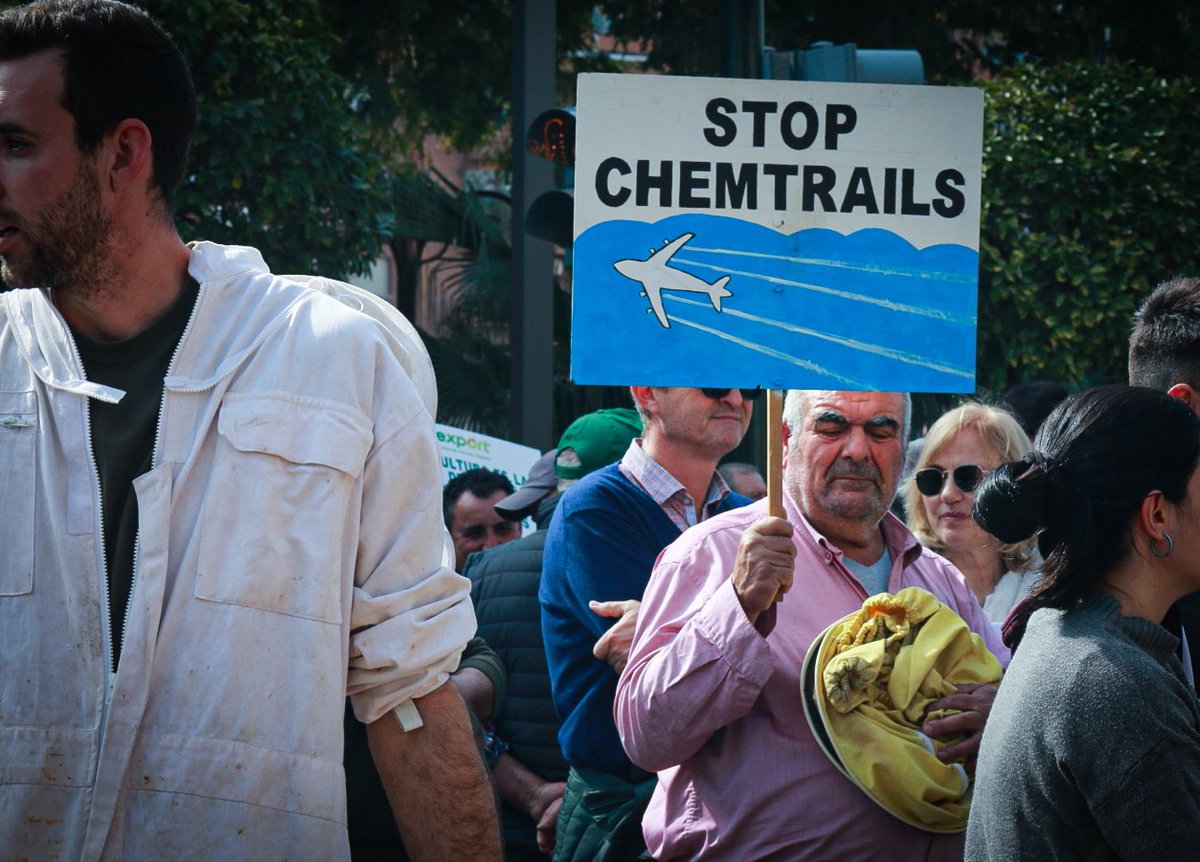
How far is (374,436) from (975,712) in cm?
154

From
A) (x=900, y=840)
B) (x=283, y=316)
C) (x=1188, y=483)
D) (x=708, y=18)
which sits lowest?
(x=900, y=840)

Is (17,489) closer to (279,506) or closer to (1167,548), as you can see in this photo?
(279,506)

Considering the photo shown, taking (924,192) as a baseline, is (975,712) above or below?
below

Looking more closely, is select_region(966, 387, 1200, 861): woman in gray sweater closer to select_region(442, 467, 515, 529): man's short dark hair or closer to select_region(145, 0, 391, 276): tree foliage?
select_region(442, 467, 515, 529): man's short dark hair

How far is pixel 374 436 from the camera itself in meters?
2.55

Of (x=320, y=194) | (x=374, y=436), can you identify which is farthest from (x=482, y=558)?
(x=320, y=194)

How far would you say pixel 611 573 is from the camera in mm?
4125

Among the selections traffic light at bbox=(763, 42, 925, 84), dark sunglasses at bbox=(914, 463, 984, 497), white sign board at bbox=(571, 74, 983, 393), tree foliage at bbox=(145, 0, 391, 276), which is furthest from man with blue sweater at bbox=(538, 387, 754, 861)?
tree foliage at bbox=(145, 0, 391, 276)

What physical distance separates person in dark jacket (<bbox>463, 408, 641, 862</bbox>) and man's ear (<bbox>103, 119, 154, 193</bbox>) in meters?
2.52

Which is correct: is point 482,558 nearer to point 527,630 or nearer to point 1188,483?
point 527,630

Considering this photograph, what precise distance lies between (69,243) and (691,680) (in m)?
1.58

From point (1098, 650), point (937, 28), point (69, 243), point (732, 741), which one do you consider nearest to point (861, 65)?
point (732, 741)

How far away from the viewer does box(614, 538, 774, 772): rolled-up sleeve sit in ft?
11.0

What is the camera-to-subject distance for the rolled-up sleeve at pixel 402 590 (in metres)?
2.47
